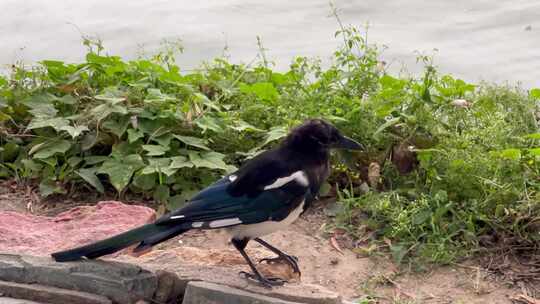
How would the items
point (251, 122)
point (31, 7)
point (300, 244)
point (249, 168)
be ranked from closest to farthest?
point (249, 168) < point (300, 244) < point (251, 122) < point (31, 7)

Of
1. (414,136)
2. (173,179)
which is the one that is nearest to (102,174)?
(173,179)

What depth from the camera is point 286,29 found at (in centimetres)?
771

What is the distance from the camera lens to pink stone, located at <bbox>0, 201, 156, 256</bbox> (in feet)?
13.4

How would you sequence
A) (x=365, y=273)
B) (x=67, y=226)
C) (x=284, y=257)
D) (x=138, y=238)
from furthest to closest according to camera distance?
1. (x=67, y=226)
2. (x=365, y=273)
3. (x=284, y=257)
4. (x=138, y=238)

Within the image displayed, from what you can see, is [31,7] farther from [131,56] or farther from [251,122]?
[251,122]

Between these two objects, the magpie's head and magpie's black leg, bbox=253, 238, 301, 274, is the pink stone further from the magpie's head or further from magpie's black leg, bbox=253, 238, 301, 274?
the magpie's head

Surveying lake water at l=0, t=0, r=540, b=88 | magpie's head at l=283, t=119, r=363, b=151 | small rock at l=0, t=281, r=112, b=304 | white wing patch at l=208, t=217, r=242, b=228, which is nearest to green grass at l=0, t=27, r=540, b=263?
magpie's head at l=283, t=119, r=363, b=151

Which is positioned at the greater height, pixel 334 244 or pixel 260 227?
pixel 260 227

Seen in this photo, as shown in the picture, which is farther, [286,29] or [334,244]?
[286,29]

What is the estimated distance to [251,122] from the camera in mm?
5121

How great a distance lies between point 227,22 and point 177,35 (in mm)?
482

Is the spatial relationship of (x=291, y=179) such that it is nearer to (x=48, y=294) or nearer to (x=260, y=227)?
(x=260, y=227)

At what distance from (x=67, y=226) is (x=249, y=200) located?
1047mm

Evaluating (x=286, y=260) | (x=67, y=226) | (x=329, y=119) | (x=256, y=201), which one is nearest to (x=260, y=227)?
(x=256, y=201)
